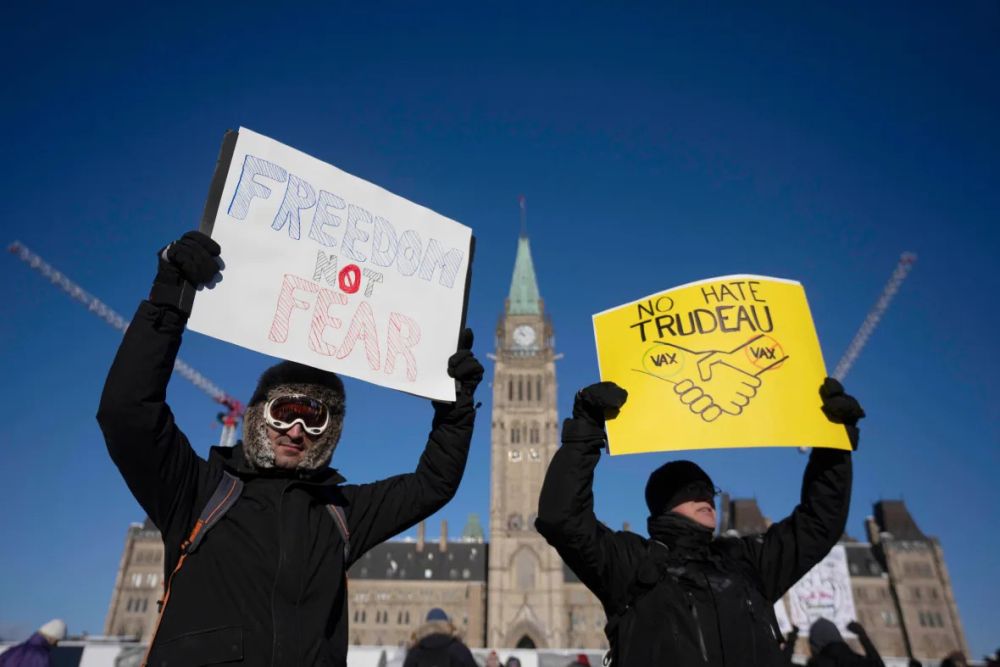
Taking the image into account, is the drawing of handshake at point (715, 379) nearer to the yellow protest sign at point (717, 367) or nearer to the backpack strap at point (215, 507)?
the yellow protest sign at point (717, 367)

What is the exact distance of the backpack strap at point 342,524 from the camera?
2795mm

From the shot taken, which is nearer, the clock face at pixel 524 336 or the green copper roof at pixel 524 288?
the clock face at pixel 524 336

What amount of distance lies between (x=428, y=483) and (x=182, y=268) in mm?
1506

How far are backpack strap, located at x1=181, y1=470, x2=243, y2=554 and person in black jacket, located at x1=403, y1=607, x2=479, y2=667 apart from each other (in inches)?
180

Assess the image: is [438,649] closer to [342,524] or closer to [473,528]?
[342,524]

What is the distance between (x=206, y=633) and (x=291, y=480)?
0.66m

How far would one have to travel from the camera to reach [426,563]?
6756 centimetres

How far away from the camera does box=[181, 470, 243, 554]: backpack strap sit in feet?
8.33

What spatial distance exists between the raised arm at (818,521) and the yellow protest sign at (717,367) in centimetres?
10

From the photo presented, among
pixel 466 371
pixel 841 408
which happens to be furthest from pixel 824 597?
pixel 466 371

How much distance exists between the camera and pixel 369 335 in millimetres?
3408

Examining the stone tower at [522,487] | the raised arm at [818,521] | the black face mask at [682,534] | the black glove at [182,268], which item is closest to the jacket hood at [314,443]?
the black glove at [182,268]

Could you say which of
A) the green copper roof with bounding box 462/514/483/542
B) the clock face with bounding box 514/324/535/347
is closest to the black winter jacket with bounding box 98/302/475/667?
the clock face with bounding box 514/324/535/347

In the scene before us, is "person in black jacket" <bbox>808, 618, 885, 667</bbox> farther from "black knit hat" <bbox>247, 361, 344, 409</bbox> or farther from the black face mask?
"black knit hat" <bbox>247, 361, 344, 409</bbox>
